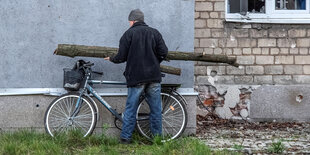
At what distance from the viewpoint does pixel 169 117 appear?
733 centimetres

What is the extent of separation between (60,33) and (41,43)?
30 cm

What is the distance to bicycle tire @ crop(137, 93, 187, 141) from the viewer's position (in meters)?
7.11

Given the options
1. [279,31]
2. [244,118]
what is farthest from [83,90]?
[279,31]

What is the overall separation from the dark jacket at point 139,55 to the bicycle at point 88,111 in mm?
480

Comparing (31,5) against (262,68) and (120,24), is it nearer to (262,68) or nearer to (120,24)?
(120,24)

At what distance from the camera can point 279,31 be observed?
9922 mm

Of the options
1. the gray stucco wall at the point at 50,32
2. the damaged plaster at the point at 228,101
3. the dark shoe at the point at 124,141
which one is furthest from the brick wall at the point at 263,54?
the dark shoe at the point at 124,141

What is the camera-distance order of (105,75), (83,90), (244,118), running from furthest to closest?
1. (244,118)
2. (105,75)
3. (83,90)

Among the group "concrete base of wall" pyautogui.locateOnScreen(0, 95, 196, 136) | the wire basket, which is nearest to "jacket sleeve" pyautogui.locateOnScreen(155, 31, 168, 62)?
the wire basket

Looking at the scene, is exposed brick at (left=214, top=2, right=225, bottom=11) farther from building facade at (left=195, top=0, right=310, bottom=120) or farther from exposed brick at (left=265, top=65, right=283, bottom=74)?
exposed brick at (left=265, top=65, right=283, bottom=74)

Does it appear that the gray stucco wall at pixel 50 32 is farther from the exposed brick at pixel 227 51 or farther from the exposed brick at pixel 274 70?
the exposed brick at pixel 274 70

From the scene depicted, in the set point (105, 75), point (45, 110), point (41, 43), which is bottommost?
point (45, 110)

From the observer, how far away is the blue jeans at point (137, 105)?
6.71m

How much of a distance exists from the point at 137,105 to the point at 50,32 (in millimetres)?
1648
